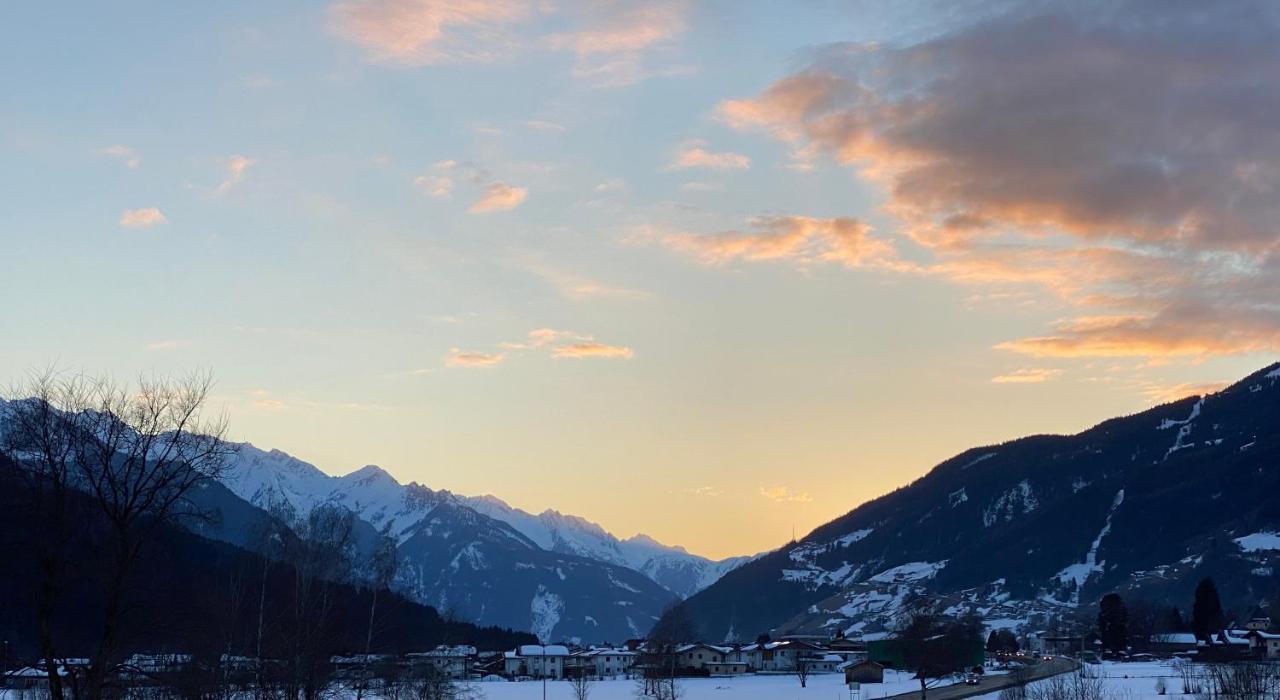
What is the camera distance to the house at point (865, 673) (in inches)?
6839

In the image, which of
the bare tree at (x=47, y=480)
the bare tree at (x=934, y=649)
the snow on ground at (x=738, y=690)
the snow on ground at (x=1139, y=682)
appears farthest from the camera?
the bare tree at (x=934, y=649)

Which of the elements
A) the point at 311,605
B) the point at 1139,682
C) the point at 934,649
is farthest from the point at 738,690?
the point at 311,605

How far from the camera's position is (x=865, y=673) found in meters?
179

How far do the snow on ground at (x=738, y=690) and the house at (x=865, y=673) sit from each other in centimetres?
167

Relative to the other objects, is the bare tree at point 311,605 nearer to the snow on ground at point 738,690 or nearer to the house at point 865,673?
the snow on ground at point 738,690

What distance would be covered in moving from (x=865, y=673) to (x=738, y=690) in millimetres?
27471

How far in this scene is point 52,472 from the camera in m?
35.9

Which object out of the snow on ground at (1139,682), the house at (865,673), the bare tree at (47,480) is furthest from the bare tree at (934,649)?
the bare tree at (47,480)

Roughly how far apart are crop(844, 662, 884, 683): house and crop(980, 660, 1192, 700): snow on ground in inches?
1189

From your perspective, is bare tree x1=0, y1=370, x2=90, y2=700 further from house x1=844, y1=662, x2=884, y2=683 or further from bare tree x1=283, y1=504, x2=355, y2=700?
house x1=844, y1=662, x2=884, y2=683

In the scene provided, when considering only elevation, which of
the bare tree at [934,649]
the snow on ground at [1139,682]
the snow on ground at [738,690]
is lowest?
the snow on ground at [738,690]

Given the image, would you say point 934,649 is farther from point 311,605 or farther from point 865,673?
point 311,605

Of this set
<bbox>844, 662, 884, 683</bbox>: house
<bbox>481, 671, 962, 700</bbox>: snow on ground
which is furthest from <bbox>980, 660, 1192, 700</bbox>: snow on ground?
<bbox>844, 662, 884, 683</bbox>: house

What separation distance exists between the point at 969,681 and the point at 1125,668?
4689 centimetres
